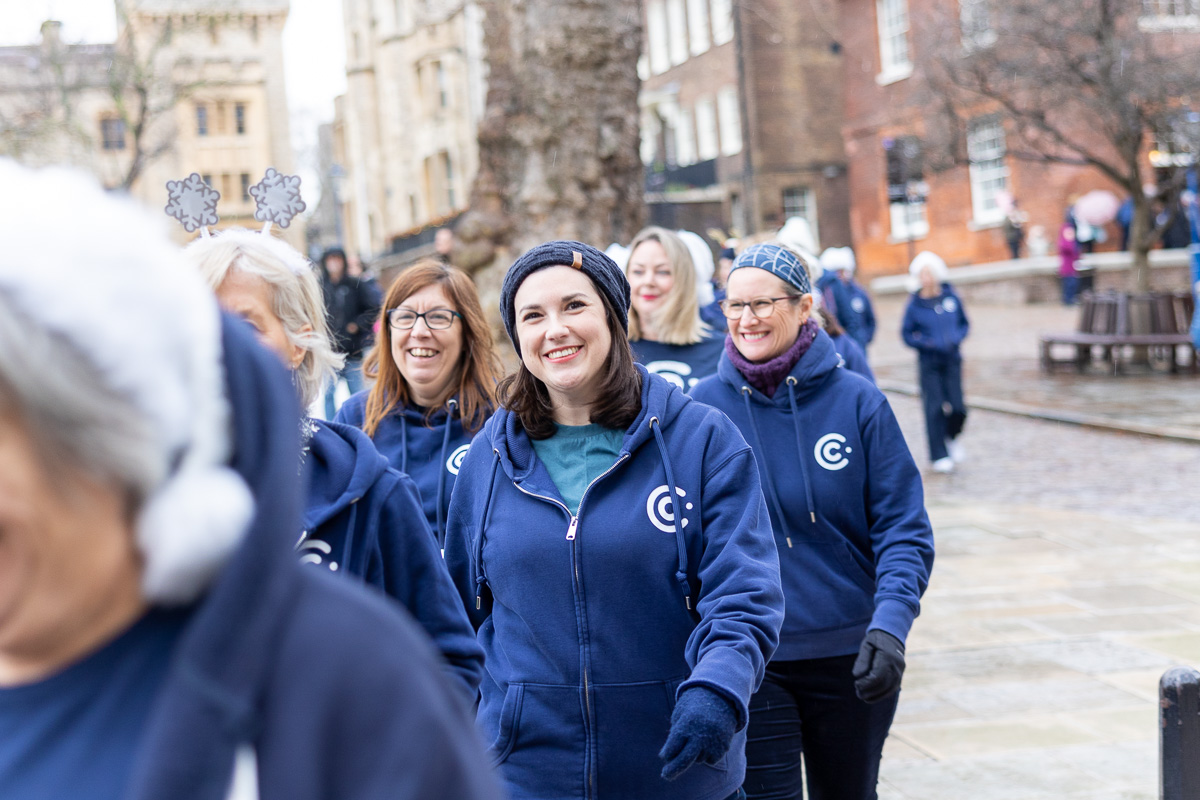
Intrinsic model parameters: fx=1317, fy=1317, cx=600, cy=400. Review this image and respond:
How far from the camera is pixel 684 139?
48.7 m

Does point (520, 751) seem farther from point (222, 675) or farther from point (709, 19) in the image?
point (709, 19)

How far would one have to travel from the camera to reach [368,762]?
3.72 ft

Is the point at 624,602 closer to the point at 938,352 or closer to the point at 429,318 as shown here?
the point at 429,318

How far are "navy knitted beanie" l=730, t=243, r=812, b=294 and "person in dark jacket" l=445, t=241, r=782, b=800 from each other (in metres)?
1.22

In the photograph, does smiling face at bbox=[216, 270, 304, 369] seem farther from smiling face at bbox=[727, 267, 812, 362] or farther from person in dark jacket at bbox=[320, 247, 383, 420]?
person in dark jacket at bbox=[320, 247, 383, 420]

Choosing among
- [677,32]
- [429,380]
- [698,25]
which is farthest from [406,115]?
[429,380]

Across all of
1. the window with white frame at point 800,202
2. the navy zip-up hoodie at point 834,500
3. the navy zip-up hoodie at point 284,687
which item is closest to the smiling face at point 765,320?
the navy zip-up hoodie at point 834,500

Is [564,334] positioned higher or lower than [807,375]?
higher

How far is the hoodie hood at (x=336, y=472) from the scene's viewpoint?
2.27 m

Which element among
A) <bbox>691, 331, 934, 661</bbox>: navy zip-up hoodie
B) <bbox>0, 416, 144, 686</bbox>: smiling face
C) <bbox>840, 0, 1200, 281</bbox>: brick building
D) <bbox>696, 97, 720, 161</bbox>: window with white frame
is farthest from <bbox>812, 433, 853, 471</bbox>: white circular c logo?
<bbox>696, 97, 720, 161</bbox>: window with white frame

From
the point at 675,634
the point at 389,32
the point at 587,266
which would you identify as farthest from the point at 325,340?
the point at 389,32

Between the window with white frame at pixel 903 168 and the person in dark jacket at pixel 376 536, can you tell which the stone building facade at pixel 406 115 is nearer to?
the window with white frame at pixel 903 168

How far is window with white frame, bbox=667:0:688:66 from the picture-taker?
4647 centimetres

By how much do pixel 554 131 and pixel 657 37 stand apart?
141 feet
